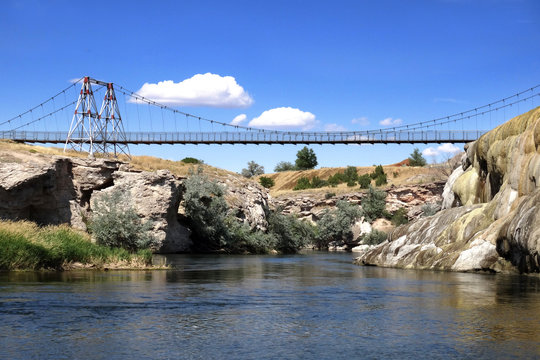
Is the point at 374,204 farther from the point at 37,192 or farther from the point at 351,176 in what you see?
the point at 37,192

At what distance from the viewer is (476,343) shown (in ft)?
44.1

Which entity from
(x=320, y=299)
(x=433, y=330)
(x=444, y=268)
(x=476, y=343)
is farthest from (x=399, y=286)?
(x=476, y=343)

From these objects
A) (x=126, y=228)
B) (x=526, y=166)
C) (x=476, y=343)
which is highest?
(x=526, y=166)

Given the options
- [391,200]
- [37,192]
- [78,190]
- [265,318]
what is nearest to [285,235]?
[78,190]

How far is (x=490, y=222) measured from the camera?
1267 inches

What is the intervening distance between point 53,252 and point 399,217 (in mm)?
58260

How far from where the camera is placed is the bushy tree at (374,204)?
83.5 meters

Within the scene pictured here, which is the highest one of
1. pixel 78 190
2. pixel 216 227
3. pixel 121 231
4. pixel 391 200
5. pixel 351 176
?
pixel 351 176

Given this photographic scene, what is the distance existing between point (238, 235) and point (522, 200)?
32462 millimetres

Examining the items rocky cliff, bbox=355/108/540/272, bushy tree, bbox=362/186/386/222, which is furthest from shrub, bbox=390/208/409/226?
rocky cliff, bbox=355/108/540/272

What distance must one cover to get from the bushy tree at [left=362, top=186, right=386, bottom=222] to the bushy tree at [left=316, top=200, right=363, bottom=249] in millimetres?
5702

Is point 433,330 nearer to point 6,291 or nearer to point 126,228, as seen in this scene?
point 6,291

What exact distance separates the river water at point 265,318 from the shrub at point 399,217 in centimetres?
5441

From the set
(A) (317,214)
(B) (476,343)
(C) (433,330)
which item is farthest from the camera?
(A) (317,214)
